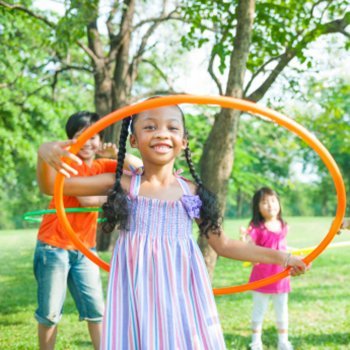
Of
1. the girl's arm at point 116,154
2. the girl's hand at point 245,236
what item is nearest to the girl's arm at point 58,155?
the girl's arm at point 116,154

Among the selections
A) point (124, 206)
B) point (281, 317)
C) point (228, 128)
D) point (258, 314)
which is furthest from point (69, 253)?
point (228, 128)

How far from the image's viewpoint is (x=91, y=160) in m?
4.53

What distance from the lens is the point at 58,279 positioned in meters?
4.42

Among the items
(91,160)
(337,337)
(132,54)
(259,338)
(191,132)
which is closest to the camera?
(91,160)

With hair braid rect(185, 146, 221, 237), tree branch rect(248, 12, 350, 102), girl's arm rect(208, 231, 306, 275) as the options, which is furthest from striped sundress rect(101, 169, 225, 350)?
tree branch rect(248, 12, 350, 102)

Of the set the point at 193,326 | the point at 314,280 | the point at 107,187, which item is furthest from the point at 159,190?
the point at 314,280

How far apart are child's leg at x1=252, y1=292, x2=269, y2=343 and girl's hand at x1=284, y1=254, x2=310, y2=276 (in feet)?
7.03

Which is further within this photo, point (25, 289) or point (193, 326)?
point (25, 289)

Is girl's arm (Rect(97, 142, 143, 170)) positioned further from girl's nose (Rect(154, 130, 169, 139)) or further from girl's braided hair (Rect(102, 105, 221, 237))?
girl's nose (Rect(154, 130, 169, 139))

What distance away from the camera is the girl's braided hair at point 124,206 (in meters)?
3.16

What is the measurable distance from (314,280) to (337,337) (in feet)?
16.9

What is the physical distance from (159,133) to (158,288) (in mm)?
767

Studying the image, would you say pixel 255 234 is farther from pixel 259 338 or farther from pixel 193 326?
pixel 193 326

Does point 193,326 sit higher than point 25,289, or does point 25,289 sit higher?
point 193,326
